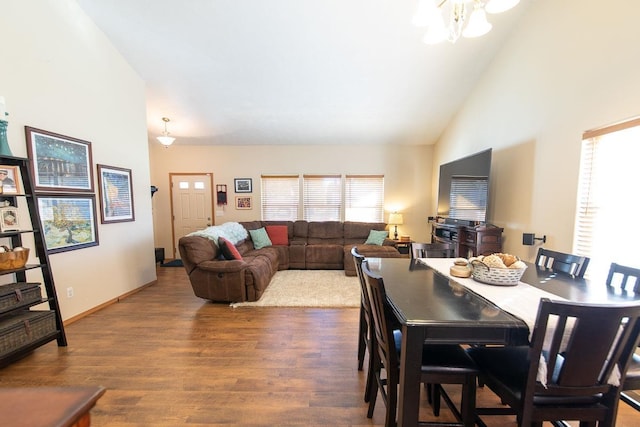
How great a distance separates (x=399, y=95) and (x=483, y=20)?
7.99ft

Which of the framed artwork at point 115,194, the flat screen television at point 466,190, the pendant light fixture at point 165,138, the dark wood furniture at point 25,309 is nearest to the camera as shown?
the dark wood furniture at point 25,309

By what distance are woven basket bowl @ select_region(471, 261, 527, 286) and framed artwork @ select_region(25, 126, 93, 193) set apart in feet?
13.2

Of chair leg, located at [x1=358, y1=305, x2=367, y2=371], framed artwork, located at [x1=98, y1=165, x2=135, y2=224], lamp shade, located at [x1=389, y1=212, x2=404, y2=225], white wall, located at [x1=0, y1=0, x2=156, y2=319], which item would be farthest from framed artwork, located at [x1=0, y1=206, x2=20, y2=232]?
lamp shade, located at [x1=389, y1=212, x2=404, y2=225]

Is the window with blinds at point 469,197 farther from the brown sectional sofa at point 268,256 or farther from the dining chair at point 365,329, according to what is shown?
the dining chair at point 365,329

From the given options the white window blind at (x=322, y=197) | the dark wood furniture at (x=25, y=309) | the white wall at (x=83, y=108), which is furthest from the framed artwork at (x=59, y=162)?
the white window blind at (x=322, y=197)

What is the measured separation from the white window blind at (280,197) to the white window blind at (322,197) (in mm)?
235

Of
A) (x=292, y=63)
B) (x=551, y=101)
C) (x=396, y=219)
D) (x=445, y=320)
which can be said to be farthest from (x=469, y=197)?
(x=292, y=63)

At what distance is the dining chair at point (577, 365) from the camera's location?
0.96 meters

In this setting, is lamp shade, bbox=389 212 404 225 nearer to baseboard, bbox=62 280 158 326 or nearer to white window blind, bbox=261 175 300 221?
white window blind, bbox=261 175 300 221

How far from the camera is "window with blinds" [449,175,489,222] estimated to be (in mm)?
3383

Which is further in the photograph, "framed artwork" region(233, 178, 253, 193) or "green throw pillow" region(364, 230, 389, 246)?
"framed artwork" region(233, 178, 253, 193)

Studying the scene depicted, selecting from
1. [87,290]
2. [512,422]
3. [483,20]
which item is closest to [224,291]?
[87,290]

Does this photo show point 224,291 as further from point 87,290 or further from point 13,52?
point 13,52

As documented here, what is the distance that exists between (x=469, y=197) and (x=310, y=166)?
10.9 ft
